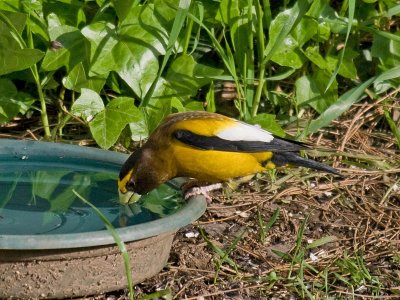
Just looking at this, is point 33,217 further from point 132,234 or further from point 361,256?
point 361,256

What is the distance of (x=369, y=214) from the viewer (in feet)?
16.0

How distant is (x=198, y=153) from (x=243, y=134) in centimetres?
26

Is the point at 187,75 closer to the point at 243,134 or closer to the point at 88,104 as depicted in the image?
the point at 88,104

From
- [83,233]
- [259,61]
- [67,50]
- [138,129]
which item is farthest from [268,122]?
[83,233]

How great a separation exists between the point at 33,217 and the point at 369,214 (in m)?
1.88

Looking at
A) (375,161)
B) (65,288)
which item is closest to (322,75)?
(375,161)

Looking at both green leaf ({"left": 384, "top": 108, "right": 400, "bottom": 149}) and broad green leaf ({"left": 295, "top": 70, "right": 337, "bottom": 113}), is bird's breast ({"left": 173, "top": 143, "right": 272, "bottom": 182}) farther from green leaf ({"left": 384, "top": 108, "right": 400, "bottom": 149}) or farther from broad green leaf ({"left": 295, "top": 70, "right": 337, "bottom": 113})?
green leaf ({"left": 384, "top": 108, "right": 400, "bottom": 149})

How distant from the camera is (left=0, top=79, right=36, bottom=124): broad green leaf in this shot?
16.9ft

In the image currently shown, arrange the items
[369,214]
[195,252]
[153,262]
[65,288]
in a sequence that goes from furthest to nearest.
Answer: [369,214]
[195,252]
[153,262]
[65,288]

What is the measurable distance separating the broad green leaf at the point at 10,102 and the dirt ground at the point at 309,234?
7.8 inches

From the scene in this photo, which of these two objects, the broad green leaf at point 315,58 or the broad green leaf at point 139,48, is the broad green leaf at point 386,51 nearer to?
the broad green leaf at point 315,58

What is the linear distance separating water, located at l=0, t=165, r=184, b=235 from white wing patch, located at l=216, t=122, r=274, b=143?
1.23 feet

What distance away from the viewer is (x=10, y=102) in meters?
5.17

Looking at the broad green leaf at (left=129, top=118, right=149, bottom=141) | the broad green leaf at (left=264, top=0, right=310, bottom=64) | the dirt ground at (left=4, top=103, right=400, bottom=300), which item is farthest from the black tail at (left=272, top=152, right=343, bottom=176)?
the broad green leaf at (left=129, top=118, right=149, bottom=141)
